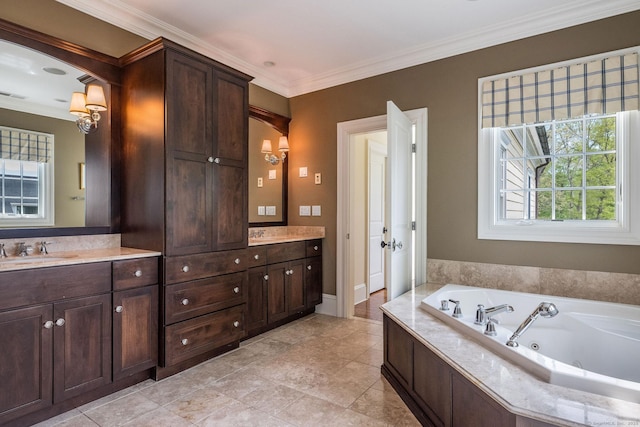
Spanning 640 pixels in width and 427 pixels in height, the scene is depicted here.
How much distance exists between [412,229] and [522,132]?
125cm

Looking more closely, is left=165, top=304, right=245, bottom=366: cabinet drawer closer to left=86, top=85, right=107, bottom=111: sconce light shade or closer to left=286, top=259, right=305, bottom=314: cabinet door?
left=286, top=259, right=305, bottom=314: cabinet door

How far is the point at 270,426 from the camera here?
6.13 feet

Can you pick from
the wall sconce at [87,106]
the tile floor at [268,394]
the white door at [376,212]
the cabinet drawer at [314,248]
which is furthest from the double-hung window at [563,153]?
the wall sconce at [87,106]

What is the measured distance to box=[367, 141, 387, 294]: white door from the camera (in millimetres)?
4773

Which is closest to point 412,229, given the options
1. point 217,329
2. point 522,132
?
point 522,132

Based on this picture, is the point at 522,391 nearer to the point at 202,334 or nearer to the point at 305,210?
the point at 202,334

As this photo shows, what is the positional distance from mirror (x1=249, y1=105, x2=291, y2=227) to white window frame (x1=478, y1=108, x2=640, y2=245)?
2.21 metres

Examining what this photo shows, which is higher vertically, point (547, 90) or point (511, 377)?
point (547, 90)

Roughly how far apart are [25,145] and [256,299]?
6.84 feet

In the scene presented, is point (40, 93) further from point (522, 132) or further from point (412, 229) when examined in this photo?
point (522, 132)

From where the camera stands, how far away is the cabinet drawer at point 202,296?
95.5 inches

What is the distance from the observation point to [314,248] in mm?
3938

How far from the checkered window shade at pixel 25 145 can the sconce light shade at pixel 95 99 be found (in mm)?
342

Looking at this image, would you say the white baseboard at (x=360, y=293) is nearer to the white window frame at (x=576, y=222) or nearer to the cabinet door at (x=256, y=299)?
the cabinet door at (x=256, y=299)
